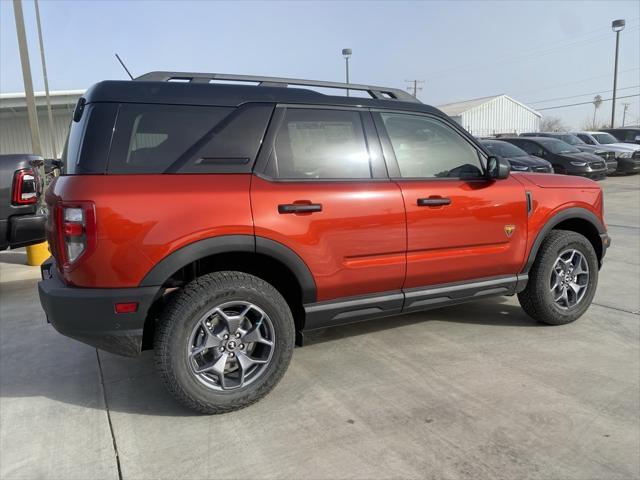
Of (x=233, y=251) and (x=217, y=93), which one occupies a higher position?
(x=217, y=93)

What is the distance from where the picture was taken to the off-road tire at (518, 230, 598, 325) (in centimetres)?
418

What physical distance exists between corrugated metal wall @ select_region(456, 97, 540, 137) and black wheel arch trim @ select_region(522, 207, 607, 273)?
57.6 meters

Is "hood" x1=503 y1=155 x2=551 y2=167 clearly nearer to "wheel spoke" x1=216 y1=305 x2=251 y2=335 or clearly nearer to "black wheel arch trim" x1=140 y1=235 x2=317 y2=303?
"black wheel arch trim" x1=140 y1=235 x2=317 y2=303

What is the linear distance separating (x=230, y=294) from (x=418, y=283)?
140cm

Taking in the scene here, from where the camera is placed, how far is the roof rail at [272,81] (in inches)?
123

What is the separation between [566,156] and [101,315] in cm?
1593

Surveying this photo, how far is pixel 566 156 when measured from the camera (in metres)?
15.7

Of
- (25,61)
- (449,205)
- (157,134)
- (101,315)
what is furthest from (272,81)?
(25,61)

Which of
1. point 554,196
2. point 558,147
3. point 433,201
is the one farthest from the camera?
point 558,147

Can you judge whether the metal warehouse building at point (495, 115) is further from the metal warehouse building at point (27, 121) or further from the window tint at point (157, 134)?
the window tint at point (157, 134)

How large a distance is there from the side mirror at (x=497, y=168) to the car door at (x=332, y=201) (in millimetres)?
858

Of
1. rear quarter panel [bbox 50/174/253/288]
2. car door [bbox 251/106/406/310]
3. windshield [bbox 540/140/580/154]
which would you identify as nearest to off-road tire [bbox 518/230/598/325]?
car door [bbox 251/106/406/310]

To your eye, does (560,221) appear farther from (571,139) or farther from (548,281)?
(571,139)

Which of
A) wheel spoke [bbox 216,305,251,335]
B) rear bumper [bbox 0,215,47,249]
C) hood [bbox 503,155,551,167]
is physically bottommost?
wheel spoke [bbox 216,305,251,335]
